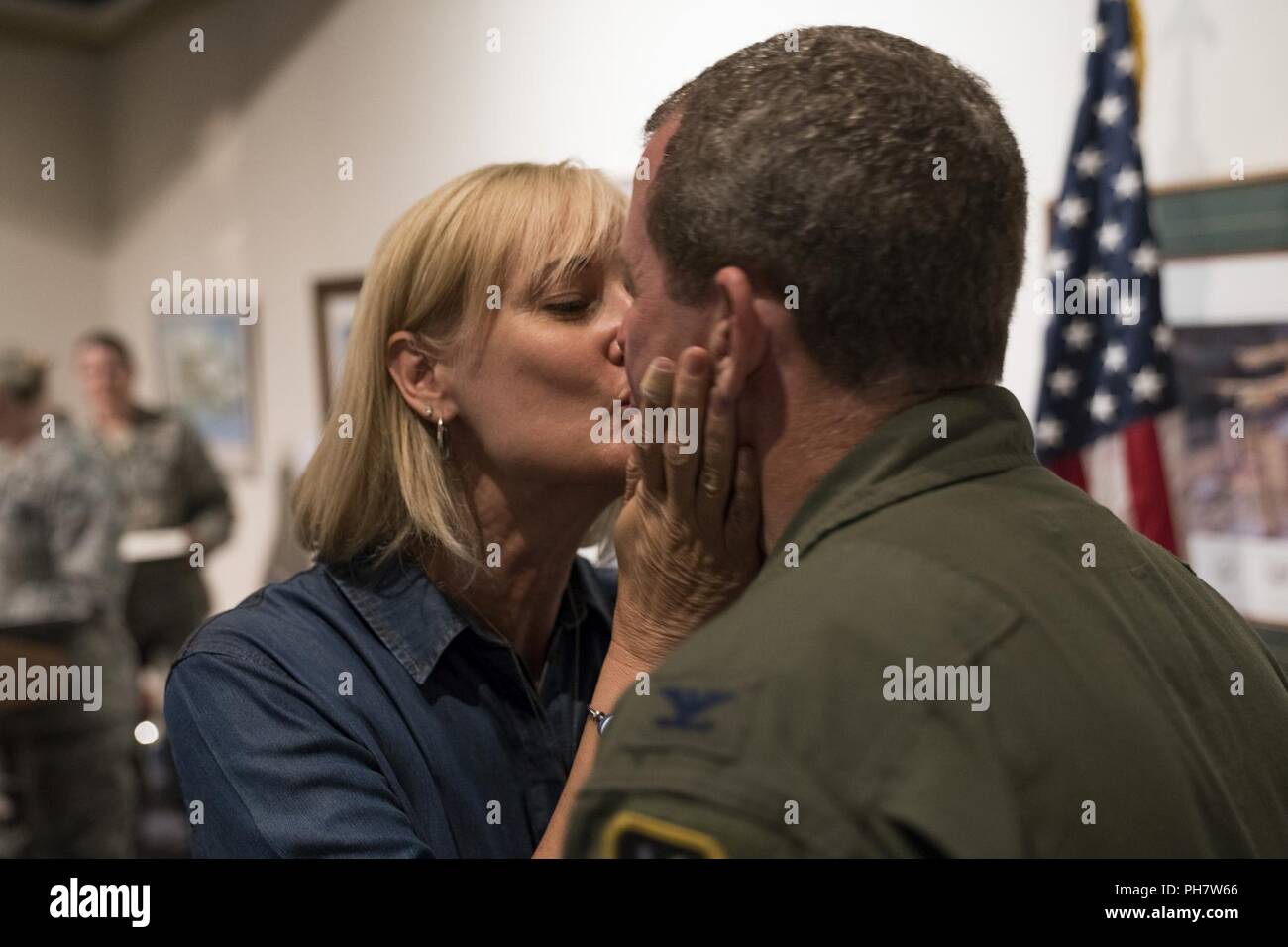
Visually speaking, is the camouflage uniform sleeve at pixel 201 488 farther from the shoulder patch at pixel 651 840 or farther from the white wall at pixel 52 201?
the shoulder patch at pixel 651 840

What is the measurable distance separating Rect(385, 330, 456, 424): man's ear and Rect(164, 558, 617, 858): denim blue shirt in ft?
0.72

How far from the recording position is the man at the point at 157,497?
440cm

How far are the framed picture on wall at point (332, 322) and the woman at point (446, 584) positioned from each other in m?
2.71

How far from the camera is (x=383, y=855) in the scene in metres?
1.18

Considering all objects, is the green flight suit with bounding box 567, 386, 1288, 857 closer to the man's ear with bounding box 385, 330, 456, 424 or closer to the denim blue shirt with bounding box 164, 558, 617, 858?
the denim blue shirt with bounding box 164, 558, 617, 858

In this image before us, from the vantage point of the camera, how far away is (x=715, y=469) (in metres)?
1.01

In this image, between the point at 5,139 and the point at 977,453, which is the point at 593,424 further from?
the point at 5,139

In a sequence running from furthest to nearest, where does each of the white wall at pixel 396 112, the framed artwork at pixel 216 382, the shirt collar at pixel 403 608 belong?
the framed artwork at pixel 216 382 < the white wall at pixel 396 112 < the shirt collar at pixel 403 608

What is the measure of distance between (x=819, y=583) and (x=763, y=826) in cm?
17

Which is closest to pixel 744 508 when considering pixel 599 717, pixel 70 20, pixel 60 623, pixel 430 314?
pixel 599 717

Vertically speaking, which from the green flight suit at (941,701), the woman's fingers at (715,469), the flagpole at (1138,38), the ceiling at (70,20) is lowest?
the green flight suit at (941,701)

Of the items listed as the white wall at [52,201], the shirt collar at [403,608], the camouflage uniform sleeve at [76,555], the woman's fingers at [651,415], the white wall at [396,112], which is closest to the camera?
the woman's fingers at [651,415]

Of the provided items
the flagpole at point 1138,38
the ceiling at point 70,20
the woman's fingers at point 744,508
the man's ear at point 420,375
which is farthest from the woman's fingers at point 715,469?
the ceiling at point 70,20

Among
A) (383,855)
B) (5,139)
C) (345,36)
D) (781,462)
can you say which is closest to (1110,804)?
(781,462)
